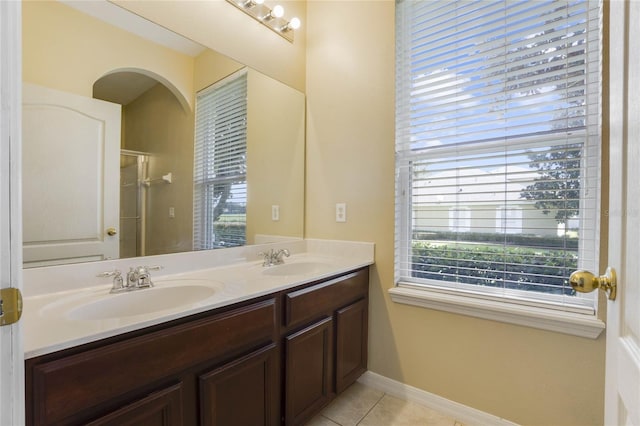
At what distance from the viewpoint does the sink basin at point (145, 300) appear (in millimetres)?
1033

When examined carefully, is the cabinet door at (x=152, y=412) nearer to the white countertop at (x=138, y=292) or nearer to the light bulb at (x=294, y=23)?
the white countertop at (x=138, y=292)

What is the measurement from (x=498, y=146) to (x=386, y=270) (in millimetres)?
926

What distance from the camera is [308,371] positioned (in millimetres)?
1429

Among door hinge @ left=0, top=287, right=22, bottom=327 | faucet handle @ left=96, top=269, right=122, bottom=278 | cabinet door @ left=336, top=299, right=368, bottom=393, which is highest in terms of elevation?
door hinge @ left=0, top=287, right=22, bottom=327

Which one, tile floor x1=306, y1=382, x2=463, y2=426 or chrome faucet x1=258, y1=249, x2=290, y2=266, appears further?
chrome faucet x1=258, y1=249, x2=290, y2=266

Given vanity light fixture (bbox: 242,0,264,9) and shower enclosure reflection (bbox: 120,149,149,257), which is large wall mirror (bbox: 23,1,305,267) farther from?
vanity light fixture (bbox: 242,0,264,9)

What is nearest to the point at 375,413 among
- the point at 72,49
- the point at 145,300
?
the point at 145,300

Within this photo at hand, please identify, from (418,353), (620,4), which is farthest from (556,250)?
(620,4)

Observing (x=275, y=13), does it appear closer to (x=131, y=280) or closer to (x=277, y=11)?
(x=277, y=11)

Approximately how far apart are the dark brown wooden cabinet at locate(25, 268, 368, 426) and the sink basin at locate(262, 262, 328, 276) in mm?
233

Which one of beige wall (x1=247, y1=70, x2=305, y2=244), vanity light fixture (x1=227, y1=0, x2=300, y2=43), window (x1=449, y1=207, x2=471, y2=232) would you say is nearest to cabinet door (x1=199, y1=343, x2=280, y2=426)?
beige wall (x1=247, y1=70, x2=305, y2=244)

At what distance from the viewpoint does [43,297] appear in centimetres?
107

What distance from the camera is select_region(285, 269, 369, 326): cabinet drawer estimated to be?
52.7 inches

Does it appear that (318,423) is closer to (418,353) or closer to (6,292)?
(418,353)
